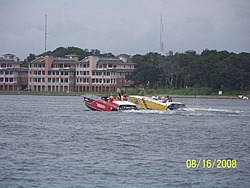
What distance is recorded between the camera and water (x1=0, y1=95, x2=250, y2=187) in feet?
61.5

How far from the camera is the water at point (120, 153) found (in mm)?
18734

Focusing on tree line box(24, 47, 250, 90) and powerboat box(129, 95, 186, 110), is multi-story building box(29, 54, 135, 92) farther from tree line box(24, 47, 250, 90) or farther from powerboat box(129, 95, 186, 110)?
powerboat box(129, 95, 186, 110)

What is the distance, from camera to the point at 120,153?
23.8 m

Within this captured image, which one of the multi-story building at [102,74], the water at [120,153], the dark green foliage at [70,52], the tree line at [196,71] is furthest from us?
the dark green foliage at [70,52]

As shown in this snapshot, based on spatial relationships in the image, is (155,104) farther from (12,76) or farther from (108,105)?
(12,76)

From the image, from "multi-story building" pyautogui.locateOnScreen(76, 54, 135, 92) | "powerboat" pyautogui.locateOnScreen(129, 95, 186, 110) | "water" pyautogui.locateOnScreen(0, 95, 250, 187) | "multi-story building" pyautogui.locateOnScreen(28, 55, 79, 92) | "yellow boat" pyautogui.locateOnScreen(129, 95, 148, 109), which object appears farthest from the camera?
"multi-story building" pyautogui.locateOnScreen(28, 55, 79, 92)

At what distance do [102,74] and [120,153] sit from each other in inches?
4217

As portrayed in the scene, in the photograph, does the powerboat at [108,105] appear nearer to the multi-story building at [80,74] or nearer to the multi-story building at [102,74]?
the multi-story building at [102,74]

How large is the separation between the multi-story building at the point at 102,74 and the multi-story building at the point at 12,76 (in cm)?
1589

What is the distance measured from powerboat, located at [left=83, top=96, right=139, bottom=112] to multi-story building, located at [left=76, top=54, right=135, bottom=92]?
7603cm

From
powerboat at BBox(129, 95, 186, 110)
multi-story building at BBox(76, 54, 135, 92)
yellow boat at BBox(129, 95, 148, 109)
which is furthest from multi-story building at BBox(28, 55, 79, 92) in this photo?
powerboat at BBox(129, 95, 186, 110)

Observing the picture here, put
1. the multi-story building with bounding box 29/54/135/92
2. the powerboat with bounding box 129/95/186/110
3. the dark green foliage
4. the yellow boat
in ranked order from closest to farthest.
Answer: the powerboat with bounding box 129/95/186/110 → the yellow boat → the multi-story building with bounding box 29/54/135/92 → the dark green foliage

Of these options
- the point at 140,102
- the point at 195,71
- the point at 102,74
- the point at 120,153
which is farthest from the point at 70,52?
the point at 120,153

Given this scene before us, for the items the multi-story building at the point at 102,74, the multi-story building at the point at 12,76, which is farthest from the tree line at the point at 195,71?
the multi-story building at the point at 12,76
